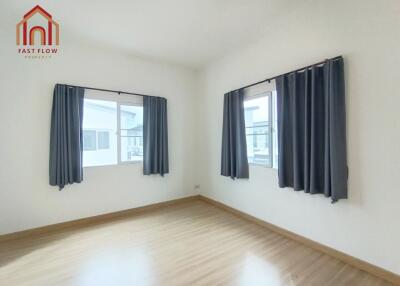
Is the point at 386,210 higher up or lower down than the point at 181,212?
higher up

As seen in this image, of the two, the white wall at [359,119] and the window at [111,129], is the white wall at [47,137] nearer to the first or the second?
the window at [111,129]

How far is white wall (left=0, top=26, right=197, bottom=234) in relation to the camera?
8.25 feet

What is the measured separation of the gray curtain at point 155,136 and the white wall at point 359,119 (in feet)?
6.66

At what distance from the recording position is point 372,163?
5.98 feet

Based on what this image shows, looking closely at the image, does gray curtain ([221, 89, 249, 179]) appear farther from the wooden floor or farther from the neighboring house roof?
the neighboring house roof

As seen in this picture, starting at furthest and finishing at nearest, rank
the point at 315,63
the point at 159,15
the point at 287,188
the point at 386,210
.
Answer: the point at 287,188 → the point at 159,15 → the point at 315,63 → the point at 386,210

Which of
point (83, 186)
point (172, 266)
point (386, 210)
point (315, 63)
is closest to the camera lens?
point (386, 210)

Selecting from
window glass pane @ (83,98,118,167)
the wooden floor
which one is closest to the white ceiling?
window glass pane @ (83,98,118,167)

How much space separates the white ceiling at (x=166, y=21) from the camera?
7.17ft

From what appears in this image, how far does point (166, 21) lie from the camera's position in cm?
248

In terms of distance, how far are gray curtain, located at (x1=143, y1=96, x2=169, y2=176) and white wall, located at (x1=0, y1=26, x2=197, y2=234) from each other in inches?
8.1

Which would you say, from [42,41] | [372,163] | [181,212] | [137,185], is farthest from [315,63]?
[42,41]

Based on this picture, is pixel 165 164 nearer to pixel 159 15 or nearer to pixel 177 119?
pixel 177 119

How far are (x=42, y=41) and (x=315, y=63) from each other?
3.64 metres
